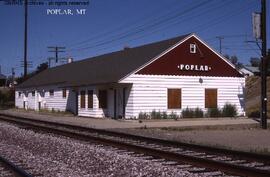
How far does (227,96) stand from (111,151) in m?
22.8

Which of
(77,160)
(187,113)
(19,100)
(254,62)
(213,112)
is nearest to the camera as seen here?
(77,160)

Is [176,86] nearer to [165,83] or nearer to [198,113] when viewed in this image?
[165,83]

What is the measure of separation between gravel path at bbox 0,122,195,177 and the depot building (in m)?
15.8

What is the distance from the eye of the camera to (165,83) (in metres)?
34.3

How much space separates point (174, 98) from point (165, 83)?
4.03 ft

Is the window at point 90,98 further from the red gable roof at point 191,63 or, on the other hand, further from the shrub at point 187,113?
the shrub at point 187,113

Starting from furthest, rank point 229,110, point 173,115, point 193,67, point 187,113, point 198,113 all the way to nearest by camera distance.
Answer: point 229,110
point 193,67
point 198,113
point 187,113
point 173,115

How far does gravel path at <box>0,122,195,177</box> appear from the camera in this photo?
35.3 ft

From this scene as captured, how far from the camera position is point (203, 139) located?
1966 centimetres

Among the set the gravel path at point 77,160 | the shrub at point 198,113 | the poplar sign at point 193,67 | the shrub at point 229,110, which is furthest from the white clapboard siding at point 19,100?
the gravel path at point 77,160

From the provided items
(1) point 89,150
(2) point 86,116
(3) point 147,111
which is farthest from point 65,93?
(1) point 89,150

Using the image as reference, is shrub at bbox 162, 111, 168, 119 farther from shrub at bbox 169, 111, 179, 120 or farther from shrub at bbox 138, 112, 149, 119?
shrub at bbox 138, 112, 149, 119

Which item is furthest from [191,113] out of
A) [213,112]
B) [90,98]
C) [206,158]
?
[206,158]

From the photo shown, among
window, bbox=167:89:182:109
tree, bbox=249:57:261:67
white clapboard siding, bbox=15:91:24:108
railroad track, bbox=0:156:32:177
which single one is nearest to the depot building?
window, bbox=167:89:182:109
